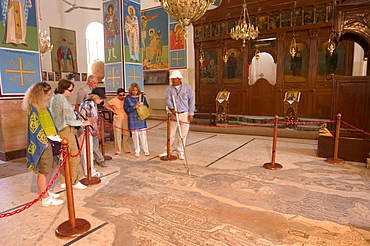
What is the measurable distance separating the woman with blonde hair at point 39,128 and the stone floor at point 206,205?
0.68 meters

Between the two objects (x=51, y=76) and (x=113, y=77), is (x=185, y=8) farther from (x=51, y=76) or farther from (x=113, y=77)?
(x=51, y=76)

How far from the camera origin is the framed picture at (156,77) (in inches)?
569

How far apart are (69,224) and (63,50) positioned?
42.5 ft

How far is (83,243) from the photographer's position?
9.07 feet

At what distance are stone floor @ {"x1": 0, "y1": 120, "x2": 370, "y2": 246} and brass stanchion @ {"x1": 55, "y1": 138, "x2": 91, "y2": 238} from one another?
7cm

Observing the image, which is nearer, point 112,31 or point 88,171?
point 88,171

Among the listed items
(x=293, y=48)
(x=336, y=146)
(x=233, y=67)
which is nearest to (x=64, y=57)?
(x=233, y=67)

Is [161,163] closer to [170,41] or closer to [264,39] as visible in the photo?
[264,39]

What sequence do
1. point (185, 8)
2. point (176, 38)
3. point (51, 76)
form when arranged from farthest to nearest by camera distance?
point (176, 38) < point (51, 76) < point (185, 8)

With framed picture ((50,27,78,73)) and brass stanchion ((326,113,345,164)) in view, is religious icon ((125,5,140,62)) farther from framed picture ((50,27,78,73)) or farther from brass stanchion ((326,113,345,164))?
framed picture ((50,27,78,73))

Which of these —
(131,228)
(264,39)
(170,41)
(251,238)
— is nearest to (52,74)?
(170,41)

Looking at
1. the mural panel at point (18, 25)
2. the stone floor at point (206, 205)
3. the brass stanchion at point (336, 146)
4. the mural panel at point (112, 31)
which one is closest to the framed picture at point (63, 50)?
the mural panel at point (112, 31)

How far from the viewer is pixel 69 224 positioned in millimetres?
3066

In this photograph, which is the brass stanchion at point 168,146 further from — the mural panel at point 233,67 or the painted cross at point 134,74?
the mural panel at point 233,67
